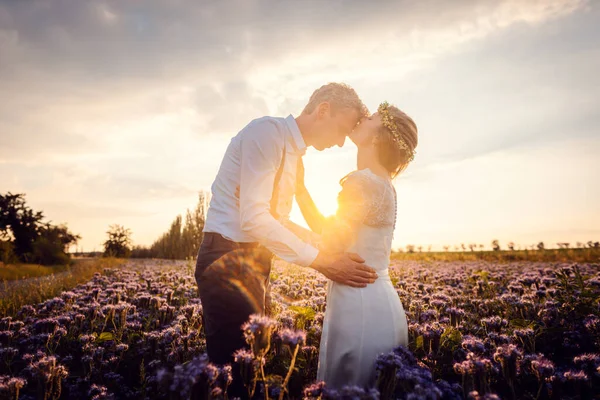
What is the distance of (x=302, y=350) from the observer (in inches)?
171

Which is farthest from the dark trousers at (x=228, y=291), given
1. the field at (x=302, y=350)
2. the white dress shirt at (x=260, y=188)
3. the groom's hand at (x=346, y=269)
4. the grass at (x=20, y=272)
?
the grass at (x=20, y=272)

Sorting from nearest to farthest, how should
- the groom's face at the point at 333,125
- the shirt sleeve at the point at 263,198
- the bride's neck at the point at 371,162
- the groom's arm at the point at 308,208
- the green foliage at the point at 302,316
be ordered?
the shirt sleeve at the point at 263,198
the groom's face at the point at 333,125
the bride's neck at the point at 371,162
the green foliage at the point at 302,316
the groom's arm at the point at 308,208

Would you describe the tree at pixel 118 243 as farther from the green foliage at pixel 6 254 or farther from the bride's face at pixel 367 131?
the bride's face at pixel 367 131

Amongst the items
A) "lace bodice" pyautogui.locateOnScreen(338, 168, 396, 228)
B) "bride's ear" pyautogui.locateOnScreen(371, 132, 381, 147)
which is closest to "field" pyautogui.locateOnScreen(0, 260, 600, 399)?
"lace bodice" pyautogui.locateOnScreen(338, 168, 396, 228)

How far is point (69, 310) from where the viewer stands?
6766 mm

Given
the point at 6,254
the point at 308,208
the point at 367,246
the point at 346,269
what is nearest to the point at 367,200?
the point at 367,246

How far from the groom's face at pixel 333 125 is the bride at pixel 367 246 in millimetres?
215

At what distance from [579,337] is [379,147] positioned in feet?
11.5

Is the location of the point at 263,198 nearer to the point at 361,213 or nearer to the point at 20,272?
the point at 361,213

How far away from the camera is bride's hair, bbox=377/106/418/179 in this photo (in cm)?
476

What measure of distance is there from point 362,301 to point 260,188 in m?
1.67

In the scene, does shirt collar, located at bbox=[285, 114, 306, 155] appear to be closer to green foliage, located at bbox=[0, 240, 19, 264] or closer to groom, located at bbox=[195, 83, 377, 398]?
groom, located at bbox=[195, 83, 377, 398]

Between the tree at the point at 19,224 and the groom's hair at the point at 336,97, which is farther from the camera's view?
the tree at the point at 19,224

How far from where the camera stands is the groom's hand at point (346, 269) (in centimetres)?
394
